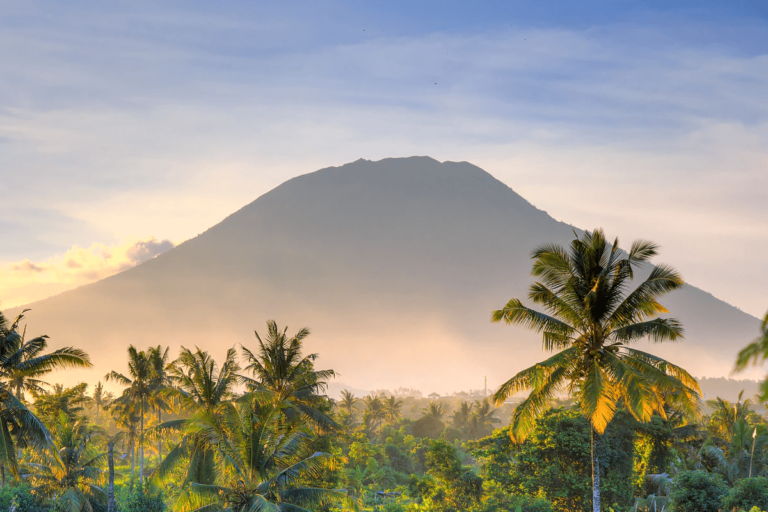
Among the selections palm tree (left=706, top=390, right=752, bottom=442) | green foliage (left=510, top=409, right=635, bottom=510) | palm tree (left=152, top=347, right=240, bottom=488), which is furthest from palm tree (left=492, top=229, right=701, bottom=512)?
palm tree (left=706, top=390, right=752, bottom=442)

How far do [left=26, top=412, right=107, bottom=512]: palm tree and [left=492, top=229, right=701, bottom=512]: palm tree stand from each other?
2508cm

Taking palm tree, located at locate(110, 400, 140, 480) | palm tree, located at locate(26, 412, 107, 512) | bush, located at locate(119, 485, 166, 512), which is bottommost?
bush, located at locate(119, 485, 166, 512)

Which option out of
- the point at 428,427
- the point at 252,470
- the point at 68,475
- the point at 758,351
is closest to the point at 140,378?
the point at 68,475

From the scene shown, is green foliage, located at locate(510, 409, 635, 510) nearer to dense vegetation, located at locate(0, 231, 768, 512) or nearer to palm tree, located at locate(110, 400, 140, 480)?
dense vegetation, located at locate(0, 231, 768, 512)

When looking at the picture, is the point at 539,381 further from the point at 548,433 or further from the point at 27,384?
the point at 27,384

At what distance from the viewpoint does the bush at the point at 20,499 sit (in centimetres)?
3297

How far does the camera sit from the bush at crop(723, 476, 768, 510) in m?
33.5

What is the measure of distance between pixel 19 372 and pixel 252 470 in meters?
12.8

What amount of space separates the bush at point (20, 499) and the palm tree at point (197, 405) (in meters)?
7.15

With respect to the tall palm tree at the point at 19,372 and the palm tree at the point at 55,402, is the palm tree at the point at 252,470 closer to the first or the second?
the tall palm tree at the point at 19,372

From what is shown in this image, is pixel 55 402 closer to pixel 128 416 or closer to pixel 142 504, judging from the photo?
pixel 128 416

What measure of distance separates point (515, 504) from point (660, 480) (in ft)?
33.5

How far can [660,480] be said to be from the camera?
146 ft

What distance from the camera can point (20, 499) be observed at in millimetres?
33906
